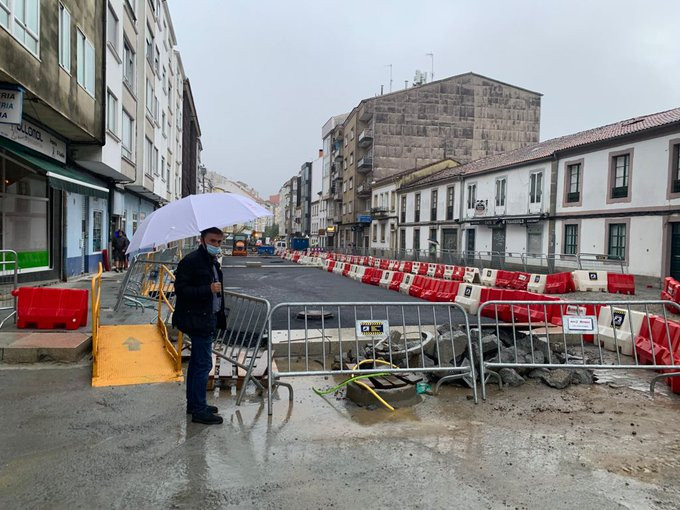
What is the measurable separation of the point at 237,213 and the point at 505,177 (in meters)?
30.0

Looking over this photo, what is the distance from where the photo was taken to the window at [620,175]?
74.4ft

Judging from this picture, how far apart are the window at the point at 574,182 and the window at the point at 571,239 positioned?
5.01ft

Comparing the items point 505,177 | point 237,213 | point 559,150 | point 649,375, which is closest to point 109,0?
point 237,213

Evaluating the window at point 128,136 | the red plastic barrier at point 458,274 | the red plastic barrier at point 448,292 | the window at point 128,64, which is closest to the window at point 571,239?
the red plastic barrier at point 458,274

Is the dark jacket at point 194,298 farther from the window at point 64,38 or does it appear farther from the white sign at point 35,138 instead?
the window at point 64,38

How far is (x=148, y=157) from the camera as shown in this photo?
79.9ft

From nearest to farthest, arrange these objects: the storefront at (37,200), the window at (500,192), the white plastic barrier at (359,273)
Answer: the storefront at (37,200) < the white plastic barrier at (359,273) < the window at (500,192)

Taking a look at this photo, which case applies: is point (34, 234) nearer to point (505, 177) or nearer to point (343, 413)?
point (343, 413)

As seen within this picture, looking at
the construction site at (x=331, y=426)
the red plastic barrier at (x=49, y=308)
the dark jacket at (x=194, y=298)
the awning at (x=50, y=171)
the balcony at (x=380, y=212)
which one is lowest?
the construction site at (x=331, y=426)

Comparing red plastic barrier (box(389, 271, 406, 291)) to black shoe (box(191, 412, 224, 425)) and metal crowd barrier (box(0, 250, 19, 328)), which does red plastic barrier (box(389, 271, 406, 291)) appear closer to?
metal crowd barrier (box(0, 250, 19, 328))

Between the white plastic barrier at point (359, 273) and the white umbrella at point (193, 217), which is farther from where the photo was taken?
the white plastic barrier at point (359, 273)

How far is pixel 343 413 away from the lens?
5.00 metres

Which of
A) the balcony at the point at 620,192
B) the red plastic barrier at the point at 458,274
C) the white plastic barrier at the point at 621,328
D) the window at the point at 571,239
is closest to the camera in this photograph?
the white plastic barrier at the point at 621,328

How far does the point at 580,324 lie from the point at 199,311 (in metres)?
4.53
